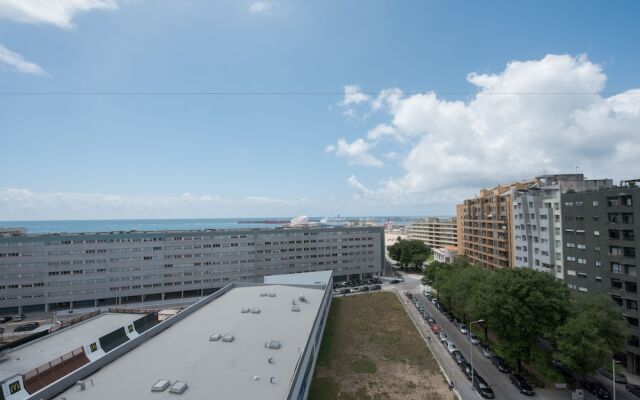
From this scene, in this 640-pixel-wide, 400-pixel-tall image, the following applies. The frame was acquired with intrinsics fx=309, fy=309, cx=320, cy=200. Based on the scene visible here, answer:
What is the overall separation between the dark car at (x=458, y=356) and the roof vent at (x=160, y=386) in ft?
92.3

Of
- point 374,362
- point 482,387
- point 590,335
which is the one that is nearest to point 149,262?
point 374,362

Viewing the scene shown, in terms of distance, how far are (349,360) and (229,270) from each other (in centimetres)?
4185

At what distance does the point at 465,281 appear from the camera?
40.1 m

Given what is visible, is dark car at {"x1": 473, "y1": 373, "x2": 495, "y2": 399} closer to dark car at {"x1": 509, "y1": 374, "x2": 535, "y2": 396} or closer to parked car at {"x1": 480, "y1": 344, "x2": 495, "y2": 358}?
dark car at {"x1": 509, "y1": 374, "x2": 535, "y2": 396}

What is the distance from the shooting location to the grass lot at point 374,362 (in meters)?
26.5

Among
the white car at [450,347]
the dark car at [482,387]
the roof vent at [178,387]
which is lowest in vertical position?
the white car at [450,347]

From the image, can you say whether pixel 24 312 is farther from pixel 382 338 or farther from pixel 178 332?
pixel 382 338

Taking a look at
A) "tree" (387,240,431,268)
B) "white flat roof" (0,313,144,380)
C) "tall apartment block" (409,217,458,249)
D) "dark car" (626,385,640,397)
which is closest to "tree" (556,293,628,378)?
"dark car" (626,385,640,397)

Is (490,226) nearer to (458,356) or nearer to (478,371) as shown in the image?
(458,356)

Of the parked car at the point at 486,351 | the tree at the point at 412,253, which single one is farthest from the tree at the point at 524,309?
the tree at the point at 412,253

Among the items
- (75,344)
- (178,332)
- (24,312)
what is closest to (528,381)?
(178,332)

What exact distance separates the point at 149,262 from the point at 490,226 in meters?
69.1

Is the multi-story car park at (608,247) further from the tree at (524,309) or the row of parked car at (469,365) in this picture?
the row of parked car at (469,365)

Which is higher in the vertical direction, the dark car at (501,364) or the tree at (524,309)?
the tree at (524,309)
